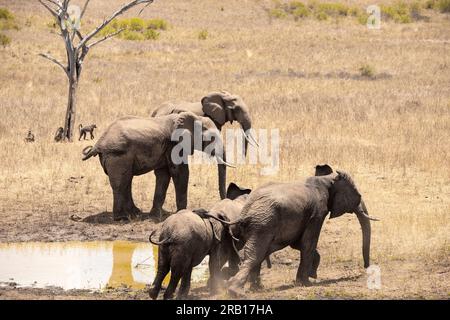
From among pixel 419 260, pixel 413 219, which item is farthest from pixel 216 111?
pixel 419 260

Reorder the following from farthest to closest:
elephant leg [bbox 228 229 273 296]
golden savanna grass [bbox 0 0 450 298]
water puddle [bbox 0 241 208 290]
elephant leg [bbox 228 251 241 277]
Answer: golden savanna grass [bbox 0 0 450 298], water puddle [bbox 0 241 208 290], elephant leg [bbox 228 251 241 277], elephant leg [bbox 228 229 273 296]

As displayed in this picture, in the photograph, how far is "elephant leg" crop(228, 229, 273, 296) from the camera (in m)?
12.2

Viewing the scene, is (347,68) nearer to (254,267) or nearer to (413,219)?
(413,219)

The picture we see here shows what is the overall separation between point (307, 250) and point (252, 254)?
40.0 inches

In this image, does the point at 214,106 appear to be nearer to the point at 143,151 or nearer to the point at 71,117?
the point at 143,151

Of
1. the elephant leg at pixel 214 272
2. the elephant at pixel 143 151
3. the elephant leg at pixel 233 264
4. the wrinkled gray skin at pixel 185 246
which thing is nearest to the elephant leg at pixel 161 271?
the wrinkled gray skin at pixel 185 246

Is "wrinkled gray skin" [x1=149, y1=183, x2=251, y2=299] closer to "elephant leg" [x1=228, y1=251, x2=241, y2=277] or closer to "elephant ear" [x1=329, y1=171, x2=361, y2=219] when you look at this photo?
"elephant leg" [x1=228, y1=251, x2=241, y2=277]

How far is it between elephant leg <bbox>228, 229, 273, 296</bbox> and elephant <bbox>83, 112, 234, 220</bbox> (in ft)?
16.9

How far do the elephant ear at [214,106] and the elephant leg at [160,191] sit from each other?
9.44 ft

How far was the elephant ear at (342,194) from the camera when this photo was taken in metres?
13.6

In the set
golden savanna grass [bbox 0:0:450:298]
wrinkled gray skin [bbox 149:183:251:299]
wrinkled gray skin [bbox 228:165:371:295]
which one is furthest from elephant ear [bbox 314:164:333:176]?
wrinkled gray skin [bbox 149:183:251:299]

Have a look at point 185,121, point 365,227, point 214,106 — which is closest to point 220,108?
point 214,106

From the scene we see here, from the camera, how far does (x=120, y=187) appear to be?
1777cm

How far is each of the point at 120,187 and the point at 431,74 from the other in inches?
951
